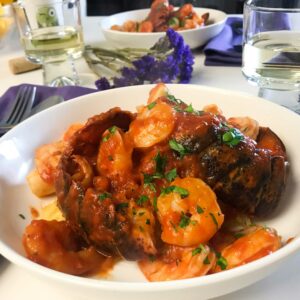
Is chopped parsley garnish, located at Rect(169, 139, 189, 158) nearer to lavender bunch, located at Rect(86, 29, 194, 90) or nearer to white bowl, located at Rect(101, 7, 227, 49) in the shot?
lavender bunch, located at Rect(86, 29, 194, 90)

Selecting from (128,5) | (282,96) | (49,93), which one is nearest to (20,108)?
(49,93)

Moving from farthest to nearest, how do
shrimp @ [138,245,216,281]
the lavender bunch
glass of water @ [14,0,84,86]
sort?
glass of water @ [14,0,84,86]
the lavender bunch
shrimp @ [138,245,216,281]

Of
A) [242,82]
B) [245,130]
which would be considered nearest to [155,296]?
[245,130]

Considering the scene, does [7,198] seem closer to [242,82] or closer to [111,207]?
[111,207]

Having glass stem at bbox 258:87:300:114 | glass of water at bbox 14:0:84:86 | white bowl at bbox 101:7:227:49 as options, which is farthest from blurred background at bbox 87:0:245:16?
glass stem at bbox 258:87:300:114

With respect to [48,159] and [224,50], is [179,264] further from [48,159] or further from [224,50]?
[224,50]
